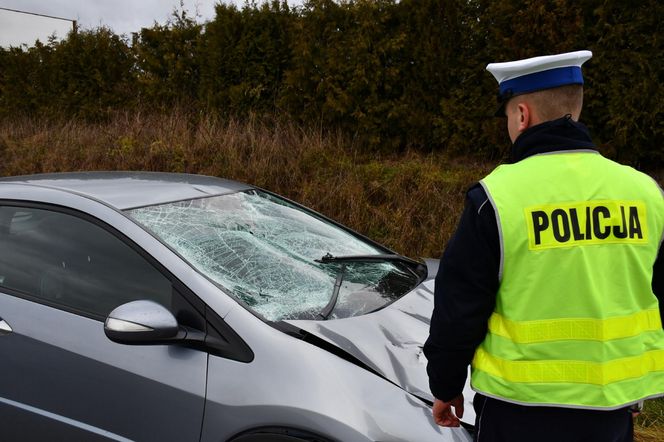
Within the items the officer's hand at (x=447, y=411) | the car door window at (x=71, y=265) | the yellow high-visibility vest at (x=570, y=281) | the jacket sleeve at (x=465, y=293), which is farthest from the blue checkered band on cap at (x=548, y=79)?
the car door window at (x=71, y=265)

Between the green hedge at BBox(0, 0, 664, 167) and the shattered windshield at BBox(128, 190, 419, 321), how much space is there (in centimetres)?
362

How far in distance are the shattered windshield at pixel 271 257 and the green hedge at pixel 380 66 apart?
143 inches

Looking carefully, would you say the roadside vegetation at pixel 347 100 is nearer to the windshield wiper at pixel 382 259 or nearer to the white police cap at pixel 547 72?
the windshield wiper at pixel 382 259

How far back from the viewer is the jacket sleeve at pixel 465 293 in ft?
4.47

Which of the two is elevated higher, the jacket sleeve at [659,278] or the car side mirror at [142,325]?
the jacket sleeve at [659,278]

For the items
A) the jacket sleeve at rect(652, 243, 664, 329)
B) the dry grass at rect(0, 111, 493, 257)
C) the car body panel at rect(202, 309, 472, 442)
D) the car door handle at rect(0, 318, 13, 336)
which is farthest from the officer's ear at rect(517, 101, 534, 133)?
the dry grass at rect(0, 111, 493, 257)

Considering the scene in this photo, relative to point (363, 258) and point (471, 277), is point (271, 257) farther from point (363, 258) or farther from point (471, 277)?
point (471, 277)

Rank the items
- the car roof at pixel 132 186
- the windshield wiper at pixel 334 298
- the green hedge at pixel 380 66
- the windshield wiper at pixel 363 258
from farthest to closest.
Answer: the green hedge at pixel 380 66, the windshield wiper at pixel 363 258, the car roof at pixel 132 186, the windshield wiper at pixel 334 298

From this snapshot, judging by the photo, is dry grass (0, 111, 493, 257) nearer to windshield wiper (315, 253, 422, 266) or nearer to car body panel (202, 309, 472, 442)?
windshield wiper (315, 253, 422, 266)

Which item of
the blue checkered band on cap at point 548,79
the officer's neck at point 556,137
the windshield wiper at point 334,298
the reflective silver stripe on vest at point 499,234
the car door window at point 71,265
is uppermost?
the blue checkered band on cap at point 548,79

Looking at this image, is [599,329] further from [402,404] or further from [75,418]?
[75,418]

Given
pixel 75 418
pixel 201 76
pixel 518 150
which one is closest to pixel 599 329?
pixel 518 150

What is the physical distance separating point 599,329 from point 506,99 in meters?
0.65

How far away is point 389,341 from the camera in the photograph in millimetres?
1926
